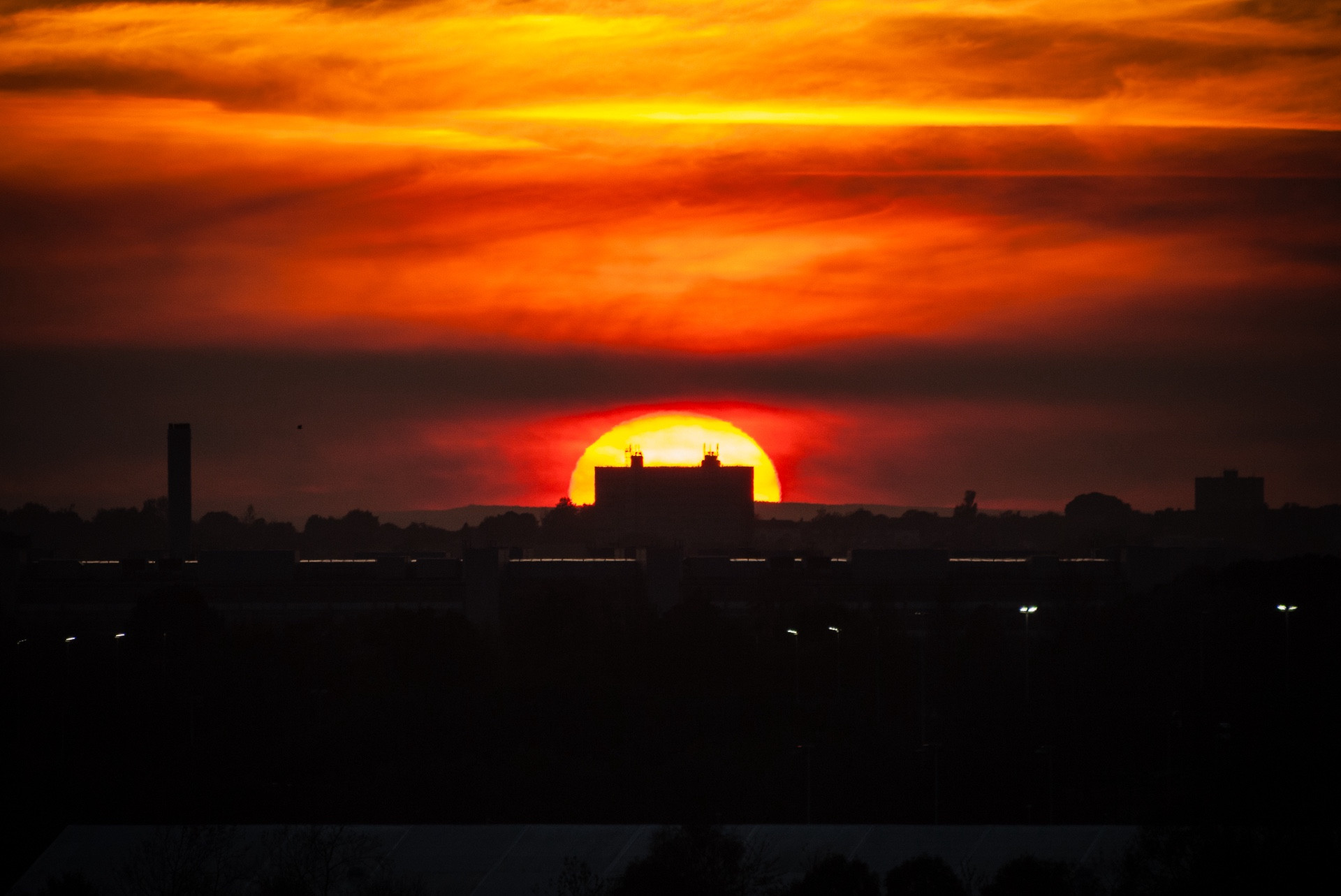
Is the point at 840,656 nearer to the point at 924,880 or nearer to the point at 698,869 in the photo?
the point at 698,869

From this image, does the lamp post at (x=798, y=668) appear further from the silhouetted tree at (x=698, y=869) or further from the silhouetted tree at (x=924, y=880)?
the silhouetted tree at (x=924, y=880)

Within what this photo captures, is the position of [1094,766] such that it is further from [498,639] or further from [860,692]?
[498,639]

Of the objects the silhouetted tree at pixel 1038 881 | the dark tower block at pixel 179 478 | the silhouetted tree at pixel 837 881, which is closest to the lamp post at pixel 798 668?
the silhouetted tree at pixel 837 881

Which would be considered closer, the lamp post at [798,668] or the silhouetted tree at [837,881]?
the silhouetted tree at [837,881]

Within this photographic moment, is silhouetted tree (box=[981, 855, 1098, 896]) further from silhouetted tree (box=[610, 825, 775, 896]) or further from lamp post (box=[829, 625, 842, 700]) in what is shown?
lamp post (box=[829, 625, 842, 700])

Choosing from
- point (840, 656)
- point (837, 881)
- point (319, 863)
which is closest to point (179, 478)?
point (840, 656)

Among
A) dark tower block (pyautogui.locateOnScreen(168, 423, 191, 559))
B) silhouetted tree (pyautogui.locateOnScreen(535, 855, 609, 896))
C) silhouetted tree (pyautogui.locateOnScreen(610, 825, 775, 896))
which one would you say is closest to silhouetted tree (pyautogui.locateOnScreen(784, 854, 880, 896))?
silhouetted tree (pyautogui.locateOnScreen(610, 825, 775, 896))

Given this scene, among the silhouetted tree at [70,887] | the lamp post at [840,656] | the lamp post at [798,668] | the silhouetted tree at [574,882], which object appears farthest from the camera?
the lamp post at [840,656]

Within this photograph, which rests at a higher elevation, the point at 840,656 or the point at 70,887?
the point at 840,656
